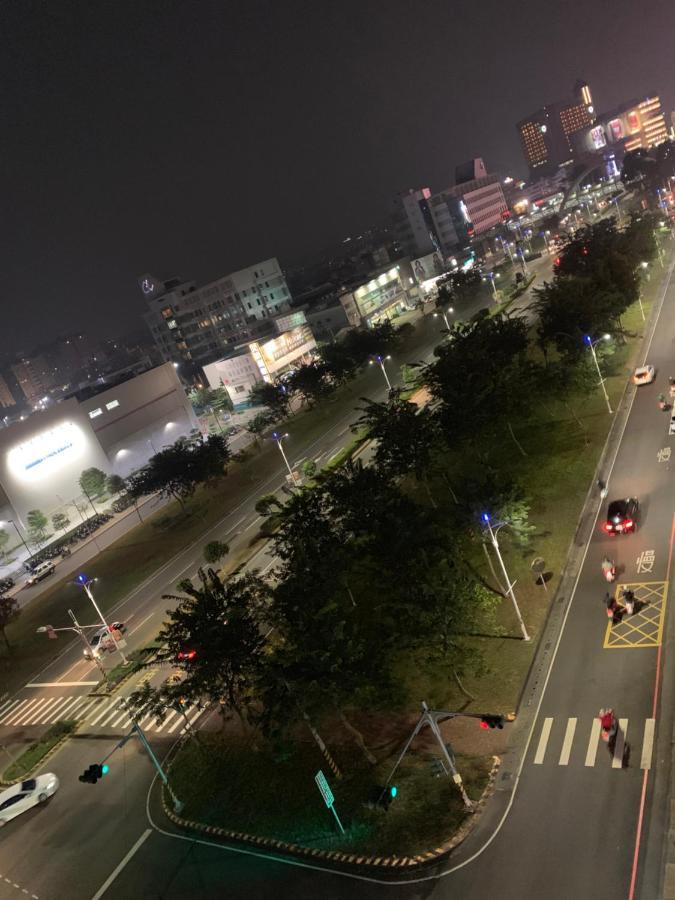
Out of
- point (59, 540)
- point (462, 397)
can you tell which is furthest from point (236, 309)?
point (462, 397)

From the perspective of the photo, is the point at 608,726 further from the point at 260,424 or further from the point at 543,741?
the point at 260,424

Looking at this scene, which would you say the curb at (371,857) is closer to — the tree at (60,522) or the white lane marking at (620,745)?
the white lane marking at (620,745)

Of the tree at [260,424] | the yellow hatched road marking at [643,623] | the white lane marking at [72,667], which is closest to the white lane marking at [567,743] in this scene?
the yellow hatched road marking at [643,623]

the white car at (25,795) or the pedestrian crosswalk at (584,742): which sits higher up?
the white car at (25,795)

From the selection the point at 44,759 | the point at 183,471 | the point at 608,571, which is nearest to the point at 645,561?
the point at 608,571

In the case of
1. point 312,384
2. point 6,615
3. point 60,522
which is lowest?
point 6,615

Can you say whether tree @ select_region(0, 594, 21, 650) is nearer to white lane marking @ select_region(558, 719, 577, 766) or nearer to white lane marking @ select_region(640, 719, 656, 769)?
white lane marking @ select_region(558, 719, 577, 766)

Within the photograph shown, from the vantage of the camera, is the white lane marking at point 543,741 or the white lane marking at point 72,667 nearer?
the white lane marking at point 543,741
